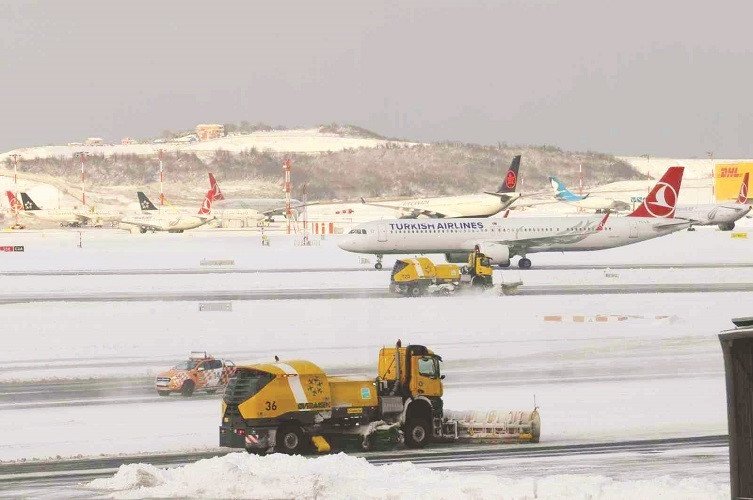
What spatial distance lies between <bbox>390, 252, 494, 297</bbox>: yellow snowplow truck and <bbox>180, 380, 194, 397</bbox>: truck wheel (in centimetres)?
2819

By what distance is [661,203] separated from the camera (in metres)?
87.1

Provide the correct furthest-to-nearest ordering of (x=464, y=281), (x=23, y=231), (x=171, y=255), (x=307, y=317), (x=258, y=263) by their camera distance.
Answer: (x=23, y=231) < (x=171, y=255) < (x=258, y=263) < (x=464, y=281) < (x=307, y=317)

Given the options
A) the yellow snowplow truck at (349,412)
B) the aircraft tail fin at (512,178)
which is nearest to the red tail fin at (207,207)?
the aircraft tail fin at (512,178)

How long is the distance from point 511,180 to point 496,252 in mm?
61707

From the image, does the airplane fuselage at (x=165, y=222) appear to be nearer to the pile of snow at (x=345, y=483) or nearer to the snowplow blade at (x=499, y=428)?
the snowplow blade at (x=499, y=428)

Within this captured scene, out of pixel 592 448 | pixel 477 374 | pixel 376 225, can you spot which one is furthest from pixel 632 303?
pixel 592 448

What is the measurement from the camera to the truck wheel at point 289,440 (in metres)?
23.3

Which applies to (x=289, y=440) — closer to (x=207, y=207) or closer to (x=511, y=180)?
(x=511, y=180)

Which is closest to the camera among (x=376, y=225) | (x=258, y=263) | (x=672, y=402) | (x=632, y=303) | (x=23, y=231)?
(x=672, y=402)

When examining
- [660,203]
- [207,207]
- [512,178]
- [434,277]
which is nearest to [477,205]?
[512,178]

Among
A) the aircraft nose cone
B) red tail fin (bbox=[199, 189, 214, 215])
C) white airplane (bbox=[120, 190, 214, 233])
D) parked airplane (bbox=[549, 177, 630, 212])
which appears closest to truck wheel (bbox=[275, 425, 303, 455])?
the aircraft nose cone

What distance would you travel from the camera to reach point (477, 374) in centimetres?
3688

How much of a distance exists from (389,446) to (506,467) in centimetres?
388

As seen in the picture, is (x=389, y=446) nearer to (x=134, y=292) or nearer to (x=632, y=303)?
Answer: (x=632, y=303)
